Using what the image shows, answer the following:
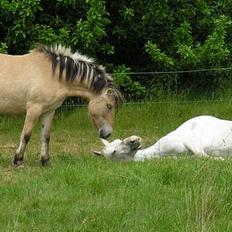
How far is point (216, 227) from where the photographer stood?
507 cm

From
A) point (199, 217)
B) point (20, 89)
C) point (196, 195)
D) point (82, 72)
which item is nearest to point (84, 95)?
point (82, 72)

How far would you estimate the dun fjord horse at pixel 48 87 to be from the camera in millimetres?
8086

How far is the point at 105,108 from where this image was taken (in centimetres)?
835

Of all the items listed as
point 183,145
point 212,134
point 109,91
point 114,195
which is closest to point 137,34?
point 109,91

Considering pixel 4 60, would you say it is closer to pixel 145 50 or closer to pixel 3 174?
pixel 3 174

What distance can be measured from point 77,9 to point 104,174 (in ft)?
20.3

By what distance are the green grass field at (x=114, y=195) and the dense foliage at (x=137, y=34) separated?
3333 mm

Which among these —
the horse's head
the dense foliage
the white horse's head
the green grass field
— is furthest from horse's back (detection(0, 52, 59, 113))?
the dense foliage

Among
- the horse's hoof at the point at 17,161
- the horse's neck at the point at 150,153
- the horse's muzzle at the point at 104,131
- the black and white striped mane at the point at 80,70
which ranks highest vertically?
the black and white striped mane at the point at 80,70

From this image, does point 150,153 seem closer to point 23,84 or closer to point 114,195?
point 23,84

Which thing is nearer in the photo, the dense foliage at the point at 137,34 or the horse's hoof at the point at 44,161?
the horse's hoof at the point at 44,161

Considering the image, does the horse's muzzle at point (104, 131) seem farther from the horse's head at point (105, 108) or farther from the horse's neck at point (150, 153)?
the horse's neck at point (150, 153)

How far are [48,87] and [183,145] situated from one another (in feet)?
5.78

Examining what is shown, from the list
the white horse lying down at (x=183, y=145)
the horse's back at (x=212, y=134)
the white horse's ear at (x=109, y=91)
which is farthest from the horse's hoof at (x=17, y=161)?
the horse's back at (x=212, y=134)
